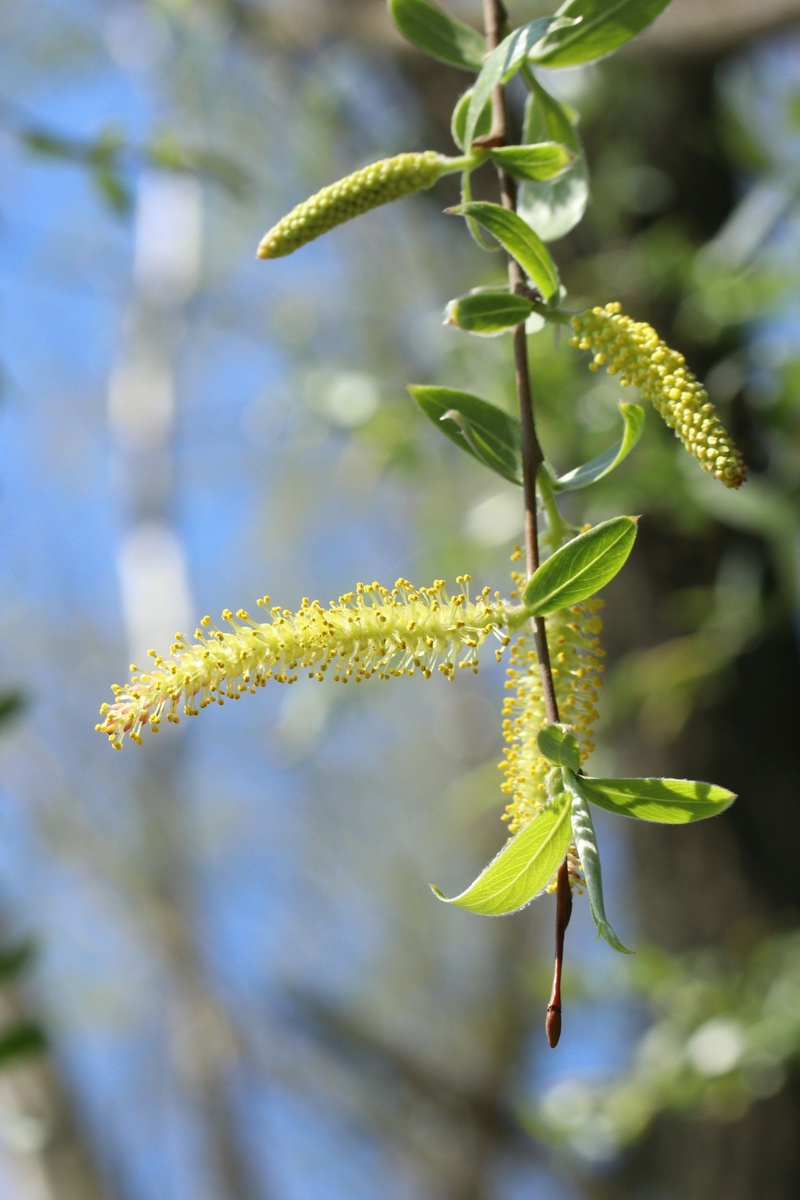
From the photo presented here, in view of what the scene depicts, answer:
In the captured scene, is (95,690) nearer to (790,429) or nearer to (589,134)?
(589,134)

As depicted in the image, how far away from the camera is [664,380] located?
1.65 ft

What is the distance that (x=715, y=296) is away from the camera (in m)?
1.37

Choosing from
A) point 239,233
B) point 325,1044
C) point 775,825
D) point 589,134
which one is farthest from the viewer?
point 239,233

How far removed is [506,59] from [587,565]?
0.24 meters

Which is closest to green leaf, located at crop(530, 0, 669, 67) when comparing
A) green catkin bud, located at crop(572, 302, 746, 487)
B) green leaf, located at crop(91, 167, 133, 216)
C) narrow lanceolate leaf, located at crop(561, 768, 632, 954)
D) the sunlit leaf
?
green catkin bud, located at crop(572, 302, 746, 487)

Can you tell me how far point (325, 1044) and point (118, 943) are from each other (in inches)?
94.7

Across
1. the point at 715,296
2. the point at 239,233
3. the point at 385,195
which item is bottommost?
the point at 385,195

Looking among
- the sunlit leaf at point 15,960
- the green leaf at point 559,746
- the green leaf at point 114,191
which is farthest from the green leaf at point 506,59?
the sunlit leaf at point 15,960

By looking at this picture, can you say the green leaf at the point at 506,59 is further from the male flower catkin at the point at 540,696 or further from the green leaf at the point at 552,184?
the male flower catkin at the point at 540,696

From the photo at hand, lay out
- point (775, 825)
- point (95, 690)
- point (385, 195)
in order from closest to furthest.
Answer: point (385, 195) < point (775, 825) < point (95, 690)

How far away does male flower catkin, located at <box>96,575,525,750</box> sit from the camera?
1.63 ft

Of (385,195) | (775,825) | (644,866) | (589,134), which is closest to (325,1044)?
(644,866)

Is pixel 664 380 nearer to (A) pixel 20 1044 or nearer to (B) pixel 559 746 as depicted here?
(B) pixel 559 746

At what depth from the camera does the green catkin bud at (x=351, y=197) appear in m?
0.54
